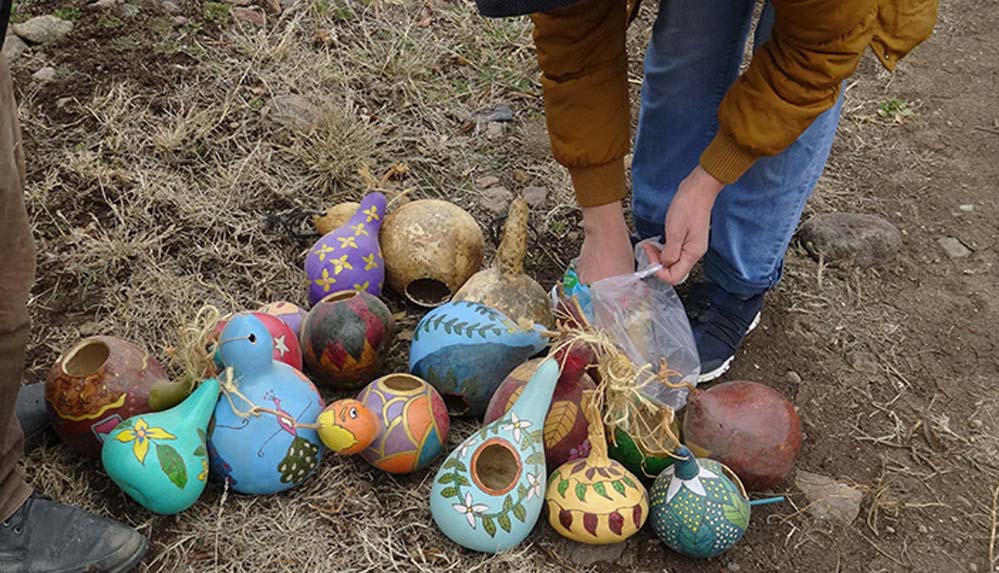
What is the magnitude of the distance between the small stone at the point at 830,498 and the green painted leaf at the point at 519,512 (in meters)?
0.77

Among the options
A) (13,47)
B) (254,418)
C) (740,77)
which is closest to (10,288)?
(254,418)

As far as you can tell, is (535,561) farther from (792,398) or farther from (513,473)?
(792,398)

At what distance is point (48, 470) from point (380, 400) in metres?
0.80

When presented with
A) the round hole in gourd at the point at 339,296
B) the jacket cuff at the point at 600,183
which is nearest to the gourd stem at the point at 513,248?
the jacket cuff at the point at 600,183

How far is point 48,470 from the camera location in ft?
7.45

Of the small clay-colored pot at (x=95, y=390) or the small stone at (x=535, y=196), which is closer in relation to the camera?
the small clay-colored pot at (x=95, y=390)

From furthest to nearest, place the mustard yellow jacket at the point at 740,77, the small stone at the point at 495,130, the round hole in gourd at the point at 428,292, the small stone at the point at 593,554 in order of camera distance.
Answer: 1. the small stone at the point at 495,130
2. the round hole in gourd at the point at 428,292
3. the small stone at the point at 593,554
4. the mustard yellow jacket at the point at 740,77

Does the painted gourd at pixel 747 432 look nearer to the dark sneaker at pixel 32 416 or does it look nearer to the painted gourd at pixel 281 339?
the painted gourd at pixel 281 339

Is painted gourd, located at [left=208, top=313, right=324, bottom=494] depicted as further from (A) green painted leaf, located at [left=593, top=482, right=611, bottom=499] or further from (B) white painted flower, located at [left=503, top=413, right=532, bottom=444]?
(A) green painted leaf, located at [left=593, top=482, right=611, bottom=499]

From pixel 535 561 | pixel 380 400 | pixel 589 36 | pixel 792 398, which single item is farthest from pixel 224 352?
pixel 792 398

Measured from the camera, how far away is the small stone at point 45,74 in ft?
11.6

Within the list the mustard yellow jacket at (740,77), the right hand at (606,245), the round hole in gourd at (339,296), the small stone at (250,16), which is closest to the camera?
the mustard yellow jacket at (740,77)

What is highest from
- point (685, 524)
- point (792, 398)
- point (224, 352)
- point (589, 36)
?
point (589, 36)

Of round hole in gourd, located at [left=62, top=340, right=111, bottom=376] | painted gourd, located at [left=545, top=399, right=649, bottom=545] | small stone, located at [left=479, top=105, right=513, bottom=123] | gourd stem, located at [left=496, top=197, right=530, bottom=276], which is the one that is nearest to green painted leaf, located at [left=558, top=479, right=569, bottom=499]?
painted gourd, located at [left=545, top=399, right=649, bottom=545]
